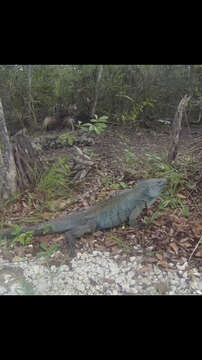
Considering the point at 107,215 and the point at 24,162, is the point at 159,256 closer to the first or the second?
the point at 107,215

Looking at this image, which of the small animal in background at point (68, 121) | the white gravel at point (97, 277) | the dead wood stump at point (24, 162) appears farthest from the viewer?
the small animal in background at point (68, 121)

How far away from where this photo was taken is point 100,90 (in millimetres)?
5797

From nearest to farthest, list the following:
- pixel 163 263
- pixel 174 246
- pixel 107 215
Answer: pixel 163 263
pixel 174 246
pixel 107 215

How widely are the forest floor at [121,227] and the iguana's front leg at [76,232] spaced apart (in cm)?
6

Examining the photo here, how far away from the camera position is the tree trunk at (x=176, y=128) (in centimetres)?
364

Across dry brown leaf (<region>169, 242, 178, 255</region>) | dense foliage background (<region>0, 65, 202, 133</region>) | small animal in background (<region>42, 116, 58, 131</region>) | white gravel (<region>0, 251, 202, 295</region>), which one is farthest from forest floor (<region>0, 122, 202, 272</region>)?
dense foliage background (<region>0, 65, 202, 133</region>)

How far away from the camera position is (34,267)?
95.5 inches

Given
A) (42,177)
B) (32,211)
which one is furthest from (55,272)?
(42,177)

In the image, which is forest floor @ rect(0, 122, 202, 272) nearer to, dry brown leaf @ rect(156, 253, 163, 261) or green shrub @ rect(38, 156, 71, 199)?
dry brown leaf @ rect(156, 253, 163, 261)

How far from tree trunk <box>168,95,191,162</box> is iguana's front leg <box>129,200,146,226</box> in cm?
117

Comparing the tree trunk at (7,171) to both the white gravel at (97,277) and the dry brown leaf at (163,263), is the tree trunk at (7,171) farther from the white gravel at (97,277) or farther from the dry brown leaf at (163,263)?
the dry brown leaf at (163,263)

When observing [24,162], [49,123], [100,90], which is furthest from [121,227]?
[100,90]

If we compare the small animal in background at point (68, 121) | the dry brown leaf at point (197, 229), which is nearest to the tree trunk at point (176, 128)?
the dry brown leaf at point (197, 229)

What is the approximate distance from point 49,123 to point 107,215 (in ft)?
11.8
